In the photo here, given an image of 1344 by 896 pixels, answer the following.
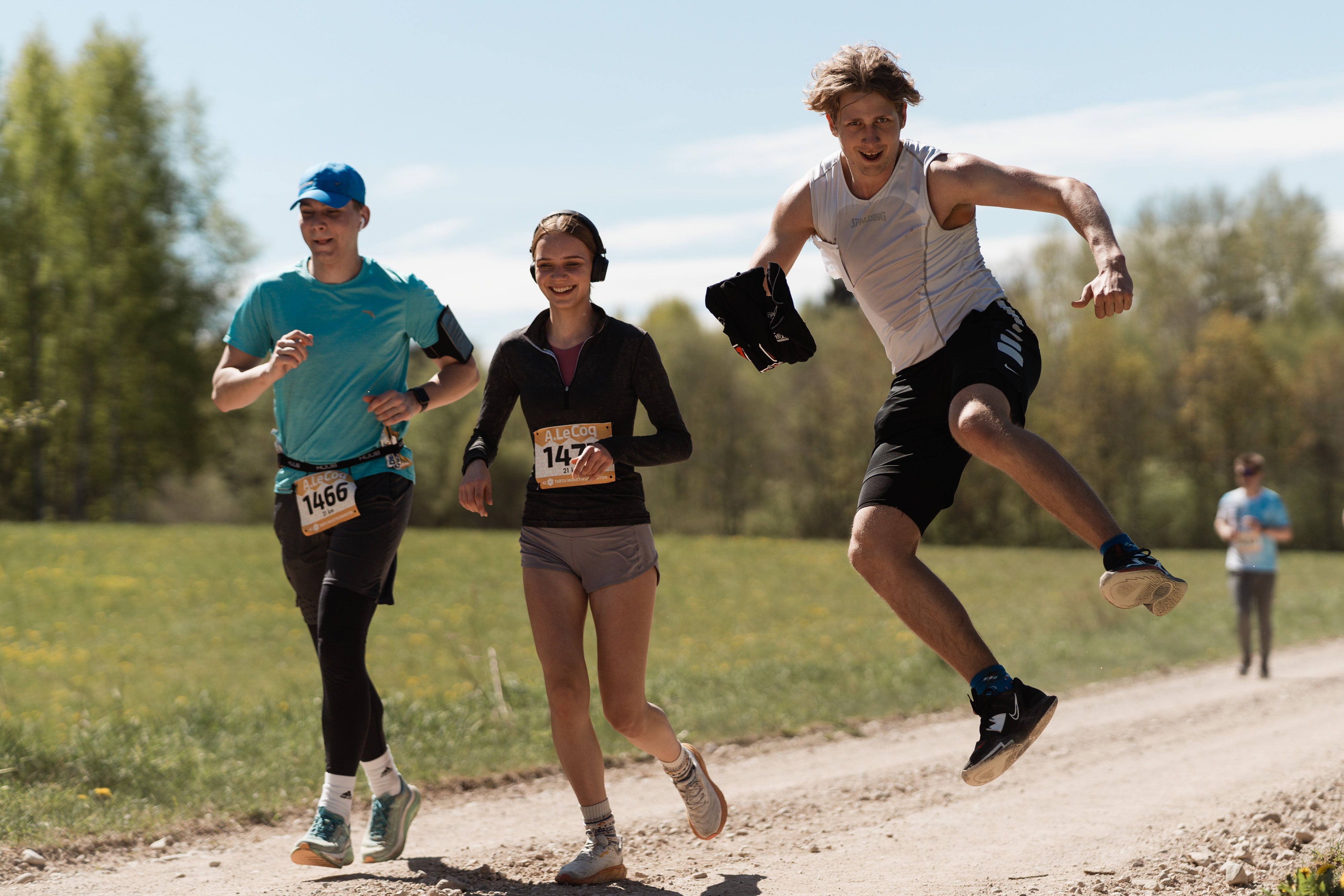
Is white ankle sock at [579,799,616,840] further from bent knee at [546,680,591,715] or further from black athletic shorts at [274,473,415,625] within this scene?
black athletic shorts at [274,473,415,625]

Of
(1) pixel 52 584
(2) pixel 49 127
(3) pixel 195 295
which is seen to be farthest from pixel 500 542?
(2) pixel 49 127

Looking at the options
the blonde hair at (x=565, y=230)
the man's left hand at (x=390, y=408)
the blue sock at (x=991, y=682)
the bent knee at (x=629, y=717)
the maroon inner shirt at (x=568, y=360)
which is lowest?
the bent knee at (x=629, y=717)

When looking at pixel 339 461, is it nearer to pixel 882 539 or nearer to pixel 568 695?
pixel 568 695

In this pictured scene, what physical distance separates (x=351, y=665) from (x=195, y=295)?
4016 cm

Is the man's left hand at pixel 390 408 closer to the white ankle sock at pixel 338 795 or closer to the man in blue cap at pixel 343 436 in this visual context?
the man in blue cap at pixel 343 436

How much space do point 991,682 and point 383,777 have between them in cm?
269

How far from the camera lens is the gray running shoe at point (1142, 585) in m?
3.66

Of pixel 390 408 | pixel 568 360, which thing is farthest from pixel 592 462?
pixel 390 408

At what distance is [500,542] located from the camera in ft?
100.0

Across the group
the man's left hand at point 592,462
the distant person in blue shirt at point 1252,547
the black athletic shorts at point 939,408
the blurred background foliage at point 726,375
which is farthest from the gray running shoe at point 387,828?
the blurred background foliage at point 726,375

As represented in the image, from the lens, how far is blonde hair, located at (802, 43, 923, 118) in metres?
4.28

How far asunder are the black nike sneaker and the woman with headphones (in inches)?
52.4

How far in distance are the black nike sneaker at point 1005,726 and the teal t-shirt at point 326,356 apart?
8.56ft

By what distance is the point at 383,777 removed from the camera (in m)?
5.17
